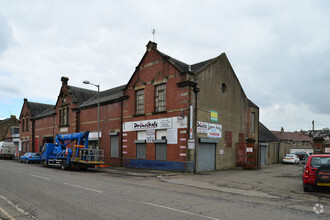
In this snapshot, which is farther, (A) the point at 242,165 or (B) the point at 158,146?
(A) the point at 242,165

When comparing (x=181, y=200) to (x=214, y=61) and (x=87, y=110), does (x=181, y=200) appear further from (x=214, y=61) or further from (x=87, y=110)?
(x=87, y=110)

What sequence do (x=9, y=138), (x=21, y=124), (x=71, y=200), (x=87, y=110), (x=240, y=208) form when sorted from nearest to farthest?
1. (x=240, y=208)
2. (x=71, y=200)
3. (x=87, y=110)
4. (x=21, y=124)
5. (x=9, y=138)

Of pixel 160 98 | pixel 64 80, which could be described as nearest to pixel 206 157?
pixel 160 98

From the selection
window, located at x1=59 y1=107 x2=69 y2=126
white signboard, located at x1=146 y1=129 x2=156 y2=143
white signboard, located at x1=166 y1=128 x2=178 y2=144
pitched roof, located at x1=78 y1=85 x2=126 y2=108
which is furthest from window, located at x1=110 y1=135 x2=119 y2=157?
window, located at x1=59 y1=107 x2=69 y2=126

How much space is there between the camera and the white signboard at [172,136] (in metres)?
20.7

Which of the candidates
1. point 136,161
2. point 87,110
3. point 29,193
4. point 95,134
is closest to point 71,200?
point 29,193

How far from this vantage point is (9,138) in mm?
59719

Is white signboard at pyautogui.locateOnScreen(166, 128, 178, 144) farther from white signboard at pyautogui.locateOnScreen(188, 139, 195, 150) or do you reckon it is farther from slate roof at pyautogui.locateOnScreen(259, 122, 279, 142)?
slate roof at pyautogui.locateOnScreen(259, 122, 279, 142)

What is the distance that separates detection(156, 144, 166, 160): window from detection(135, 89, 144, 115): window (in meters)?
4.13

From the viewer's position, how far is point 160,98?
22750mm

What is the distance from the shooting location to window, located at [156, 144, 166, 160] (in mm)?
21642

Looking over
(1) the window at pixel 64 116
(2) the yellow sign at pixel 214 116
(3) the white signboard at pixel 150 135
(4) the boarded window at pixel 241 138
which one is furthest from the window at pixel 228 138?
(1) the window at pixel 64 116

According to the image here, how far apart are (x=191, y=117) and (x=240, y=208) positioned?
11.7m

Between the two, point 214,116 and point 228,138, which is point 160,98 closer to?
point 214,116
